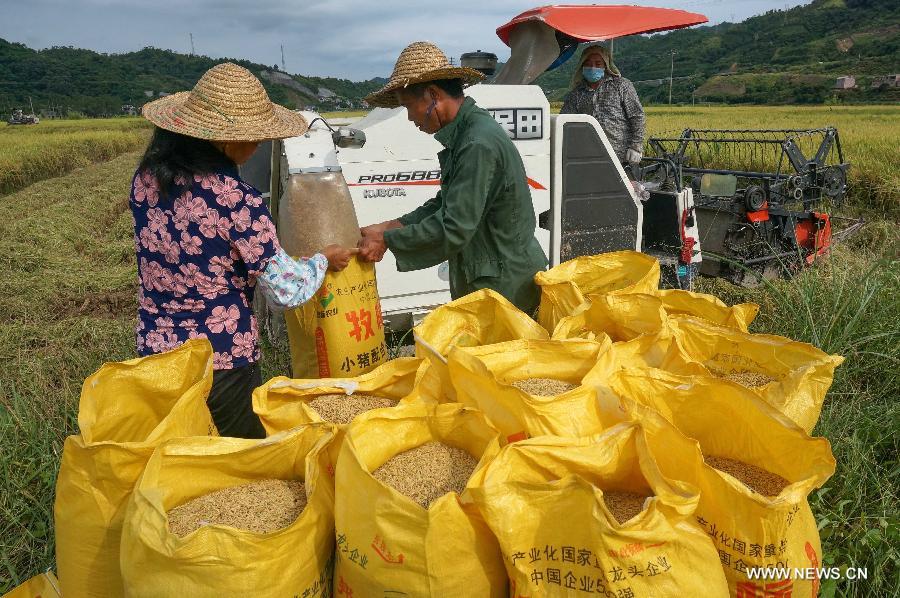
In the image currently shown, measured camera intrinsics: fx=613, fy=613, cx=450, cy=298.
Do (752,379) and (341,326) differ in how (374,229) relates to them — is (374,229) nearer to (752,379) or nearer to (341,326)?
(341,326)

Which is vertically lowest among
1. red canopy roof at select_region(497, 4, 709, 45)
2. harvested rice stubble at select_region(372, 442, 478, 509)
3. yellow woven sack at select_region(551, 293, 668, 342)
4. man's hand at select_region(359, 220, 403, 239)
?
harvested rice stubble at select_region(372, 442, 478, 509)

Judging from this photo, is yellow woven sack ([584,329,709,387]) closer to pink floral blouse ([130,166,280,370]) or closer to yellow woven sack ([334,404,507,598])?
yellow woven sack ([334,404,507,598])

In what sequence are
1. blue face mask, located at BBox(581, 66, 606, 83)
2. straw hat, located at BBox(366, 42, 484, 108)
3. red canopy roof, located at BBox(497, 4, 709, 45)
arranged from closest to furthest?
1. straw hat, located at BBox(366, 42, 484, 108)
2. red canopy roof, located at BBox(497, 4, 709, 45)
3. blue face mask, located at BBox(581, 66, 606, 83)

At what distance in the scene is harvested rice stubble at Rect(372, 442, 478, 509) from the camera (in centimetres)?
149

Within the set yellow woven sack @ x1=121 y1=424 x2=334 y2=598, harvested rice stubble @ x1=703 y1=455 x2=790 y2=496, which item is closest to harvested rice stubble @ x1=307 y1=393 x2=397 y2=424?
yellow woven sack @ x1=121 y1=424 x2=334 y2=598

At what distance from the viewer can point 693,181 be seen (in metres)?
7.96

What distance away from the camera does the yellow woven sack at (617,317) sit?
7.60ft

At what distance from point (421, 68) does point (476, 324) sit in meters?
1.04

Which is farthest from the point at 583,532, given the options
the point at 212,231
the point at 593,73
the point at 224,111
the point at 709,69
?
A: the point at 709,69

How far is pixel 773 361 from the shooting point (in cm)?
198

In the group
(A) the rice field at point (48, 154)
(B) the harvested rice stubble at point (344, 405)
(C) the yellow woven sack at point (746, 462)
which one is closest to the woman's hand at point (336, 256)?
(B) the harvested rice stubble at point (344, 405)

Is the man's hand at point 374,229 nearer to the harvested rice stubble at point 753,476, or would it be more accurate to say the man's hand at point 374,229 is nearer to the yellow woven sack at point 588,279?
the yellow woven sack at point 588,279

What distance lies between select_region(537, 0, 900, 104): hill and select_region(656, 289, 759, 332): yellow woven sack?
32751 mm

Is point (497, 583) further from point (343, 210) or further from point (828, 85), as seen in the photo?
point (828, 85)
